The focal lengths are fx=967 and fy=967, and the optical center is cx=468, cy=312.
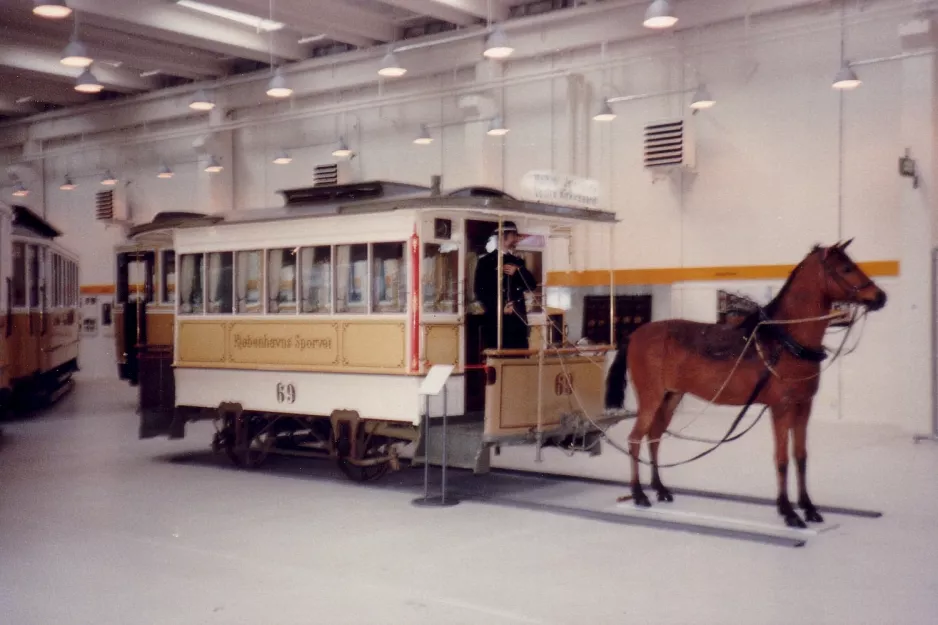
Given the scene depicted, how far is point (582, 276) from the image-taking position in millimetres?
15445

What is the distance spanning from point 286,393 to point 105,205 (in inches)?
593

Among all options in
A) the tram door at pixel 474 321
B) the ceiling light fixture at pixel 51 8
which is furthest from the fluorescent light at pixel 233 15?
the tram door at pixel 474 321

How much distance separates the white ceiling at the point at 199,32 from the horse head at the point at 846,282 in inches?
346

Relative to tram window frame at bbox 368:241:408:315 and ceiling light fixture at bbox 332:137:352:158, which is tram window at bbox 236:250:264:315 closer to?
tram window frame at bbox 368:241:408:315

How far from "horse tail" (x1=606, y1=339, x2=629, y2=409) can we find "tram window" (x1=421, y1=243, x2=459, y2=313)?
152 cm

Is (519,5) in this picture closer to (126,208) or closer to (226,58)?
(226,58)

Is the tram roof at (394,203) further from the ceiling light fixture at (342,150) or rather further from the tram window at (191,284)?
the ceiling light fixture at (342,150)

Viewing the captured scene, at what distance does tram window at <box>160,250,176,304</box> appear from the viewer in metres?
12.1

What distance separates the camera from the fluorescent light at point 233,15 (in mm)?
15258

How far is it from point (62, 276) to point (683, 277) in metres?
10.4

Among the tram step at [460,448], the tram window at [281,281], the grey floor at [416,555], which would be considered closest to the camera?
the grey floor at [416,555]

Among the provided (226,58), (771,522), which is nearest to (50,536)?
(771,522)

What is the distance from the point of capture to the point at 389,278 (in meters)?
8.61

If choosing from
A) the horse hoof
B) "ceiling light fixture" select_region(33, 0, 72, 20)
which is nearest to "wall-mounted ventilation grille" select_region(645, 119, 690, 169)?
the horse hoof
